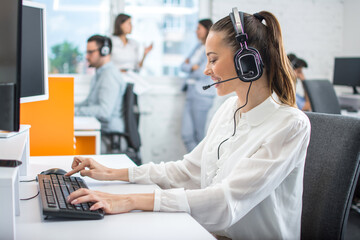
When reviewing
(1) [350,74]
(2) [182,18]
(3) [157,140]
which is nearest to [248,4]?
(2) [182,18]

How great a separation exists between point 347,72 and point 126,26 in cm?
232

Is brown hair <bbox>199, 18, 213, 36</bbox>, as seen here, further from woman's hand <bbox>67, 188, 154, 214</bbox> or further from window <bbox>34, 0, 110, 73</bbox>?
woman's hand <bbox>67, 188, 154, 214</bbox>

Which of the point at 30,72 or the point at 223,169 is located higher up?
the point at 30,72

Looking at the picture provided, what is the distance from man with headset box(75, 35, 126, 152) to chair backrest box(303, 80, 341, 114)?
1374 millimetres

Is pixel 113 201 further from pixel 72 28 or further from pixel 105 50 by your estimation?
pixel 72 28

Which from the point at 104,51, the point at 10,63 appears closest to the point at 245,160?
the point at 10,63

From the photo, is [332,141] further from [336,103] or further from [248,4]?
[248,4]

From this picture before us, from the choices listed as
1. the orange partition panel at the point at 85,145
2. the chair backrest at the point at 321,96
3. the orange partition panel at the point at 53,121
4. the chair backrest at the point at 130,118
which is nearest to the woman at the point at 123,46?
the chair backrest at the point at 130,118

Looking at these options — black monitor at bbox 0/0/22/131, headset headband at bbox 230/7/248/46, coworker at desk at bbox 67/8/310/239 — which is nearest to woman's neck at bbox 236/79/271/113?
coworker at desk at bbox 67/8/310/239

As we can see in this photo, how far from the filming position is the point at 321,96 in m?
2.94

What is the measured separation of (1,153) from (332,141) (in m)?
0.83

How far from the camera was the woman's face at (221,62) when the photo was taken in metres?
1.19

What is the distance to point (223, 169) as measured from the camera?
1172mm

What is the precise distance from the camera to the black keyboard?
0.91 meters
